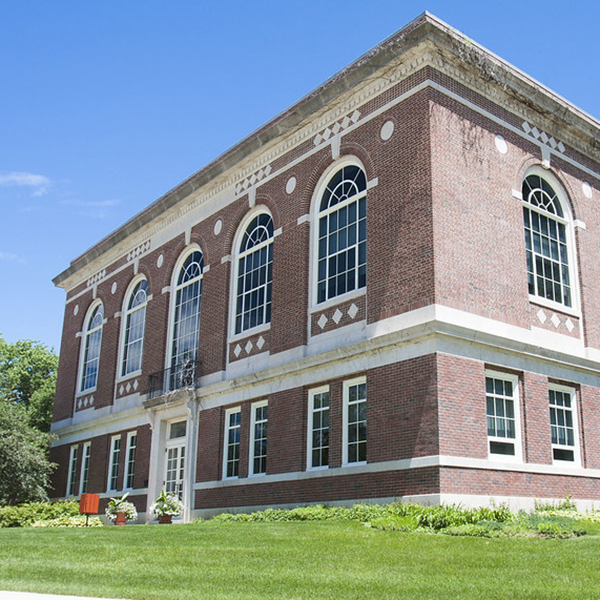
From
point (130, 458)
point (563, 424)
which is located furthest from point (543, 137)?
point (130, 458)

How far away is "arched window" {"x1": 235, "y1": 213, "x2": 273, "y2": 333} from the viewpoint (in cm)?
2239

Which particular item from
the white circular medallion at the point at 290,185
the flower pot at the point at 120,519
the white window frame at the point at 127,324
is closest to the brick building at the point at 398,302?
the white circular medallion at the point at 290,185

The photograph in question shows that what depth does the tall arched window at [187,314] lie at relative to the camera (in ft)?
82.8

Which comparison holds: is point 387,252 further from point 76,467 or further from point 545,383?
point 76,467

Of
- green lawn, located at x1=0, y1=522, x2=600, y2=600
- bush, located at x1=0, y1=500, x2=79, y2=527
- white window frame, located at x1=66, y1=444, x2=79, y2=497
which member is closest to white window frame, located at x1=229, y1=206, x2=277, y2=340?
bush, located at x1=0, y1=500, x2=79, y2=527

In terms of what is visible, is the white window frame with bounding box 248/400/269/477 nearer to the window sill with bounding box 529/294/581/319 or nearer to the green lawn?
the green lawn

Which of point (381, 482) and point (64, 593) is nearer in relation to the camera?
point (64, 593)

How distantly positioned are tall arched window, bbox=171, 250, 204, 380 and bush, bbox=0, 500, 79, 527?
5.49m

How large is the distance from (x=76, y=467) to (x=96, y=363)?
4.28 meters

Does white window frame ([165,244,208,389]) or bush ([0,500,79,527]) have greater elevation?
white window frame ([165,244,208,389])

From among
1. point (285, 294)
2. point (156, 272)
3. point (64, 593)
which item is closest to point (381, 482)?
point (285, 294)

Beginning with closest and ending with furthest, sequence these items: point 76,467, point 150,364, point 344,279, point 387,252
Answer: point 387,252 < point 344,279 < point 150,364 < point 76,467

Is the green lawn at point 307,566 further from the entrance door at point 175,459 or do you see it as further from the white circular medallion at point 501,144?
the entrance door at point 175,459

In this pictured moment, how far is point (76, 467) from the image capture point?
1221 inches
